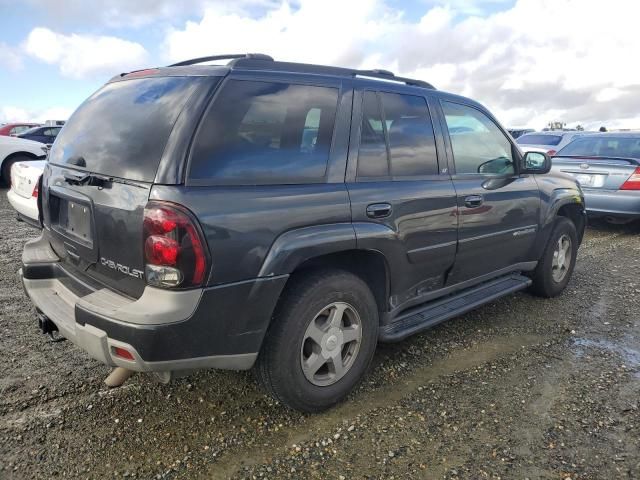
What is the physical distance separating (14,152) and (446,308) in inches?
443

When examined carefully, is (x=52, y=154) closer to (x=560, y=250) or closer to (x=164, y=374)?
(x=164, y=374)

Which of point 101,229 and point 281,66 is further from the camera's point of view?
Result: point 281,66

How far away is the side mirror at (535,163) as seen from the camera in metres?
4.07

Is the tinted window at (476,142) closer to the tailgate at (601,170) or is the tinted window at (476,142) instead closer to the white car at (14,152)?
the tailgate at (601,170)

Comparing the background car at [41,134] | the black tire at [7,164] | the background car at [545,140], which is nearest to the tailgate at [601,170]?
the background car at [545,140]

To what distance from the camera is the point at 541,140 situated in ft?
43.8

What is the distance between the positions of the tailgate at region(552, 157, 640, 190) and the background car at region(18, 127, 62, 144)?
43.9ft

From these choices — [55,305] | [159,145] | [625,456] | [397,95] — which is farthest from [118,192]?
[625,456]

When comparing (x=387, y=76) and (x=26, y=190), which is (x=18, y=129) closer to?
(x=26, y=190)

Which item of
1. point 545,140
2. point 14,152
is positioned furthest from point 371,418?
point 545,140

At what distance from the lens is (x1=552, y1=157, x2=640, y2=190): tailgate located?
7.16m

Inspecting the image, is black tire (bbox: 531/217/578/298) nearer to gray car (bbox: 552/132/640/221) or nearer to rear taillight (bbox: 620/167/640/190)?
gray car (bbox: 552/132/640/221)

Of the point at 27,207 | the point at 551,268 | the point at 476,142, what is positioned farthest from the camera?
the point at 27,207

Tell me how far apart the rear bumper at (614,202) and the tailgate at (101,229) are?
7.05 m
